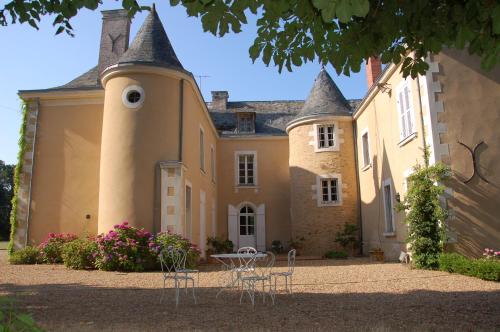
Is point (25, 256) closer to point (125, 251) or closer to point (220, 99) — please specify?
point (125, 251)

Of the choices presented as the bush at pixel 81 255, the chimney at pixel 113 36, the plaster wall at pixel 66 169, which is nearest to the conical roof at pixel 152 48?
the plaster wall at pixel 66 169

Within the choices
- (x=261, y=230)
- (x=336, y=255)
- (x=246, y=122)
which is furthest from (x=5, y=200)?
(x=336, y=255)

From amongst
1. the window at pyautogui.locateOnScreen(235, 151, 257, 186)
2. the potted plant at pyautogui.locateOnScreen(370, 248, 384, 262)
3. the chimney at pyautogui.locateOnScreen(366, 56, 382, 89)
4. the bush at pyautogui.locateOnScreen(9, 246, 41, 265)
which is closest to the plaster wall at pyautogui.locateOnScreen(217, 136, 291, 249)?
the window at pyautogui.locateOnScreen(235, 151, 257, 186)

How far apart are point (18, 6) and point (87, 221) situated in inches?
399

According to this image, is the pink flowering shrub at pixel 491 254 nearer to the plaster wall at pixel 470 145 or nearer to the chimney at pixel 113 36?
the plaster wall at pixel 470 145

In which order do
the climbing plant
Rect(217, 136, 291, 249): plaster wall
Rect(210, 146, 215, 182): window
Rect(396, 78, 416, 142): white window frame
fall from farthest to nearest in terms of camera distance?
Rect(217, 136, 291, 249): plaster wall < Rect(210, 146, 215, 182): window < Rect(396, 78, 416, 142): white window frame < the climbing plant

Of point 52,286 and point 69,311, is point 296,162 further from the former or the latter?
point 69,311

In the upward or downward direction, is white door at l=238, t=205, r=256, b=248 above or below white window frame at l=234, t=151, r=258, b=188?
below

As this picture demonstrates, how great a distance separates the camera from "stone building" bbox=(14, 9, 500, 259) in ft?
31.2

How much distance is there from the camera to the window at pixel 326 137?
16328 millimetres

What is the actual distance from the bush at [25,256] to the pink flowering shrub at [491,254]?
37.6ft

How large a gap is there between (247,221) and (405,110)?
9420 mm

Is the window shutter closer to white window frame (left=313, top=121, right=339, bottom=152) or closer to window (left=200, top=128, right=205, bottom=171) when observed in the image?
white window frame (left=313, top=121, right=339, bottom=152)

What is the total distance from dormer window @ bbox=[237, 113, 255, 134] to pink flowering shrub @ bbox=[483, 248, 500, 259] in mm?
11882
